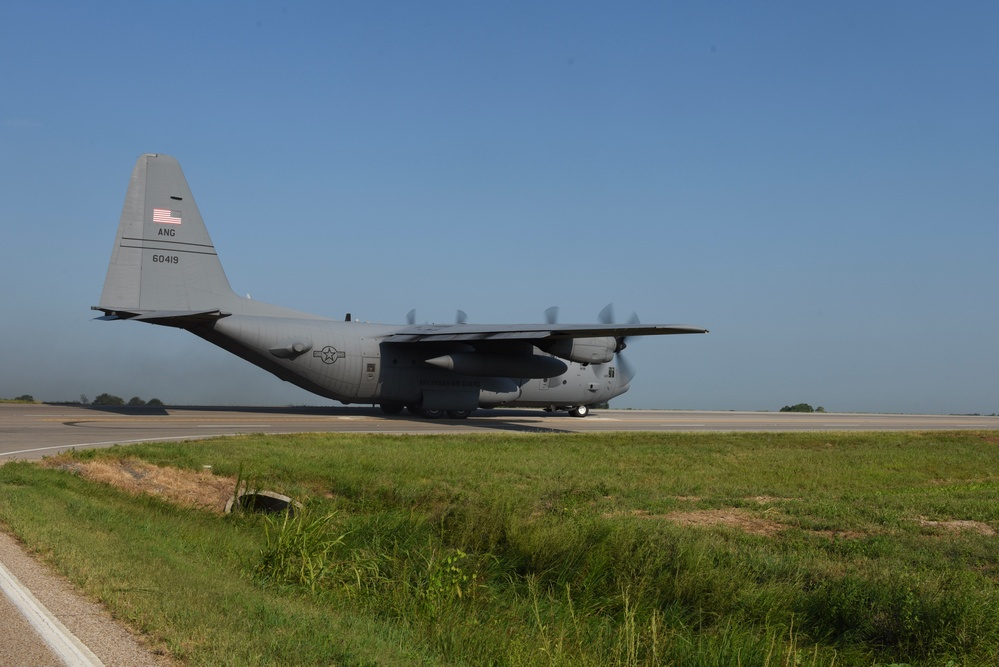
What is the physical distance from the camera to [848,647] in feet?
29.9

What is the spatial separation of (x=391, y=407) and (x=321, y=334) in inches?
259

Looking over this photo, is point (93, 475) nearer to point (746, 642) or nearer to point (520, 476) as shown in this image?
point (520, 476)

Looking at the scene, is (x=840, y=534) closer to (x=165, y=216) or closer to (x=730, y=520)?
(x=730, y=520)

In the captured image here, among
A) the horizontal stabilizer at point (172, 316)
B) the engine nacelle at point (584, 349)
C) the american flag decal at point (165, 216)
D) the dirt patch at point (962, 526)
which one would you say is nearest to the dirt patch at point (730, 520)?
the dirt patch at point (962, 526)

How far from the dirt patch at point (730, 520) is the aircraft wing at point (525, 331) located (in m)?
16.1

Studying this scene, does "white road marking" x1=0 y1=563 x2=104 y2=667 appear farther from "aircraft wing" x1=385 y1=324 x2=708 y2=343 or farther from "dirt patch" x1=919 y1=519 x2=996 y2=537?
"aircraft wing" x1=385 y1=324 x2=708 y2=343

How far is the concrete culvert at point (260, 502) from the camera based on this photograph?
52.7 feet

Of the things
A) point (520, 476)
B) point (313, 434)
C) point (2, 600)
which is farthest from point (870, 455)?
point (2, 600)

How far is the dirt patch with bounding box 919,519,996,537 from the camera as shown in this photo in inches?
569

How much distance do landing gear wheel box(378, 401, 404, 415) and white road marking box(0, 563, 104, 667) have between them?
31672mm

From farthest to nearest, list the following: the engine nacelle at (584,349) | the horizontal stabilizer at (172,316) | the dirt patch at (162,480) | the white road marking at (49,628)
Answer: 1. the engine nacelle at (584,349)
2. the horizontal stabilizer at (172,316)
3. the dirt patch at (162,480)
4. the white road marking at (49,628)

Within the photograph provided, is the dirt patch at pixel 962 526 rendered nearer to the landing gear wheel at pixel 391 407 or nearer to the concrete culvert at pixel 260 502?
the concrete culvert at pixel 260 502

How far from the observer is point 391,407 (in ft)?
132

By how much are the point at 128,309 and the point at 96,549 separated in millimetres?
24950
